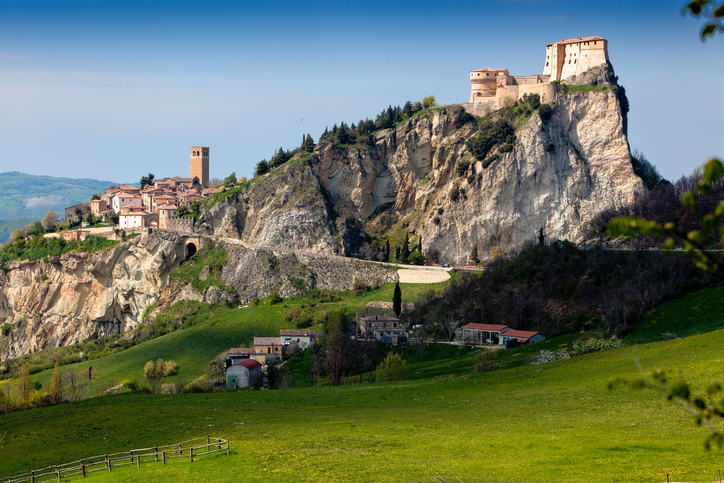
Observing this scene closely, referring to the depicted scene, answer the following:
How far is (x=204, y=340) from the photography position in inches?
3169

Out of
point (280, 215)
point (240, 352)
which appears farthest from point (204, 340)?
point (280, 215)

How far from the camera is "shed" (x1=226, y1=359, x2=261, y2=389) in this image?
61.8m

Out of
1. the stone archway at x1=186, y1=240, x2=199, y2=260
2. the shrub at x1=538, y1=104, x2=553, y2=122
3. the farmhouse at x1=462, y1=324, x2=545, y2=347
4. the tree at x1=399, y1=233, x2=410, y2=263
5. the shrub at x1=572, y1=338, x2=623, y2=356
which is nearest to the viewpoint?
the shrub at x1=572, y1=338, x2=623, y2=356

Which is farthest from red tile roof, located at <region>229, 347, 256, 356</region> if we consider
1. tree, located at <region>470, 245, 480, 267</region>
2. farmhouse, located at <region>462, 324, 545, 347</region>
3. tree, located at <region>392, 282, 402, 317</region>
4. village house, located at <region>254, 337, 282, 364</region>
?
tree, located at <region>470, 245, 480, 267</region>

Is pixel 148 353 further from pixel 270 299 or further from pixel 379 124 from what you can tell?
pixel 379 124

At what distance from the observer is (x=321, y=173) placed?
111625 mm

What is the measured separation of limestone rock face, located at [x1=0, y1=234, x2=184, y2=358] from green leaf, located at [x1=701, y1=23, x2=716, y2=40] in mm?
107997

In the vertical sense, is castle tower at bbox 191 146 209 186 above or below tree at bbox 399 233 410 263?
above

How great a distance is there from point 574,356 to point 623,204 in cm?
5740

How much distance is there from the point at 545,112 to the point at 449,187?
62.1ft

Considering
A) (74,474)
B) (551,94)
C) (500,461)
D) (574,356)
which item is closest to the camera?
(500,461)

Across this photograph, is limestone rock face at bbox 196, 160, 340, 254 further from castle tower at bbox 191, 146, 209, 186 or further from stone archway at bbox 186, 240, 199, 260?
castle tower at bbox 191, 146, 209, 186

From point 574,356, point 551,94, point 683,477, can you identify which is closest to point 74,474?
point 683,477

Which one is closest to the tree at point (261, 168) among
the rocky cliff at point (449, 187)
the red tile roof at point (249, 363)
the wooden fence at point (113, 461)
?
the rocky cliff at point (449, 187)
